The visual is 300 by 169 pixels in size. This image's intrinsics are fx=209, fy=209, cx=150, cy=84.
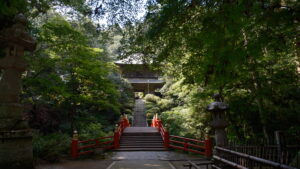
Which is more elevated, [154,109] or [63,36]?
[63,36]

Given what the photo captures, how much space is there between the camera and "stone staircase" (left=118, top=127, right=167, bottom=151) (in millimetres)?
13141

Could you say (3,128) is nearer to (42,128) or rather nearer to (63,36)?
(63,36)

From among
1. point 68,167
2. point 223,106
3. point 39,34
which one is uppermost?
point 39,34

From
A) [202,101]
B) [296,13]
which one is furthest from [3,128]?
[202,101]

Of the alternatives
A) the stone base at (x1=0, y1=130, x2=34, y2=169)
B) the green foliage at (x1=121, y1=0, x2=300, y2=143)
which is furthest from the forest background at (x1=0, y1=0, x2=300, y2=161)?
the stone base at (x1=0, y1=130, x2=34, y2=169)

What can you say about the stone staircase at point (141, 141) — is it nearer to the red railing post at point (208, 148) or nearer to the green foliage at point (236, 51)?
the red railing post at point (208, 148)

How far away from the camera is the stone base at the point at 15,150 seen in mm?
4762

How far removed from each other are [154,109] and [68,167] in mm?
16832

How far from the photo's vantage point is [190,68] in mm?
6625

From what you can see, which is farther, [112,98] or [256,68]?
[112,98]

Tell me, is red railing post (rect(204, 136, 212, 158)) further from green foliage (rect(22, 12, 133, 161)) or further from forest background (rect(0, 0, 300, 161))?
green foliage (rect(22, 12, 133, 161))

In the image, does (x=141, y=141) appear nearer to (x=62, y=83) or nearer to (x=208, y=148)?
(x=208, y=148)

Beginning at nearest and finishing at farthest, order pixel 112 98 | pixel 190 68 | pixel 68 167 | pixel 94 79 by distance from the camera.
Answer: pixel 190 68 < pixel 68 167 < pixel 94 79 < pixel 112 98

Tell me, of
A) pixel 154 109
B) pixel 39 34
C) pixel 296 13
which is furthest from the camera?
pixel 154 109
